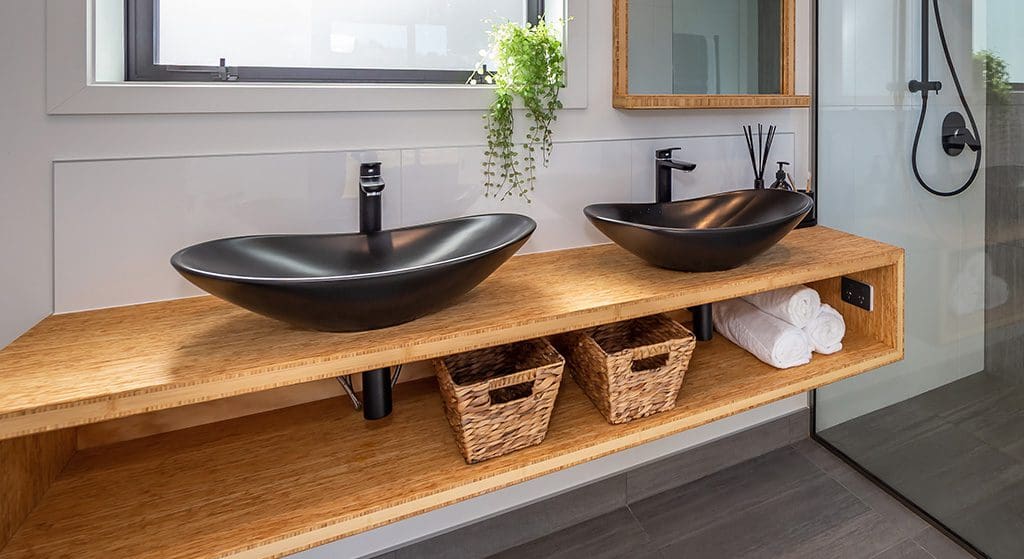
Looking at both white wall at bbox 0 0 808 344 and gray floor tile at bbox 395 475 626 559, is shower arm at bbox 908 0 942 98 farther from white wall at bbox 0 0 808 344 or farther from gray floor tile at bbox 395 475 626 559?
gray floor tile at bbox 395 475 626 559

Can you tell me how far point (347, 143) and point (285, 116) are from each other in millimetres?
143

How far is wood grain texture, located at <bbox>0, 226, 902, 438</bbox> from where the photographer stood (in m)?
0.78

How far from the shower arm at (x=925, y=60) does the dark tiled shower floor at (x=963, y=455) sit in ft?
2.79

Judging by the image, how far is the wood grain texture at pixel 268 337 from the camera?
778mm

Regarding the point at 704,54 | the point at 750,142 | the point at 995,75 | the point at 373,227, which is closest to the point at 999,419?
the point at 995,75

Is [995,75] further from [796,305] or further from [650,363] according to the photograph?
[650,363]

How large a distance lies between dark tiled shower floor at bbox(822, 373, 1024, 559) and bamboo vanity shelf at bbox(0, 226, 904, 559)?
1.75 feet

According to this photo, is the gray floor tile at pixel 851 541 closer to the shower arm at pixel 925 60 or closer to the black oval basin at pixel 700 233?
the black oval basin at pixel 700 233

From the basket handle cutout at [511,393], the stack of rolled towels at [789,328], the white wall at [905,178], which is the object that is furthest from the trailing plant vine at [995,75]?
the basket handle cutout at [511,393]

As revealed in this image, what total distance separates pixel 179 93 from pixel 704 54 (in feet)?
4.68

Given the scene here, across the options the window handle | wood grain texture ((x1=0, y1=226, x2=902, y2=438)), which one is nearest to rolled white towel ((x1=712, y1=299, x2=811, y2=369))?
wood grain texture ((x1=0, y1=226, x2=902, y2=438))

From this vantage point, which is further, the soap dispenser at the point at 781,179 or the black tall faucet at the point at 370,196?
the soap dispenser at the point at 781,179

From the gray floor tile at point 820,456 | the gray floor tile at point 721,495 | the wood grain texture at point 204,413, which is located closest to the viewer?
the wood grain texture at point 204,413

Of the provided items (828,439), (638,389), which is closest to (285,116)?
(638,389)
